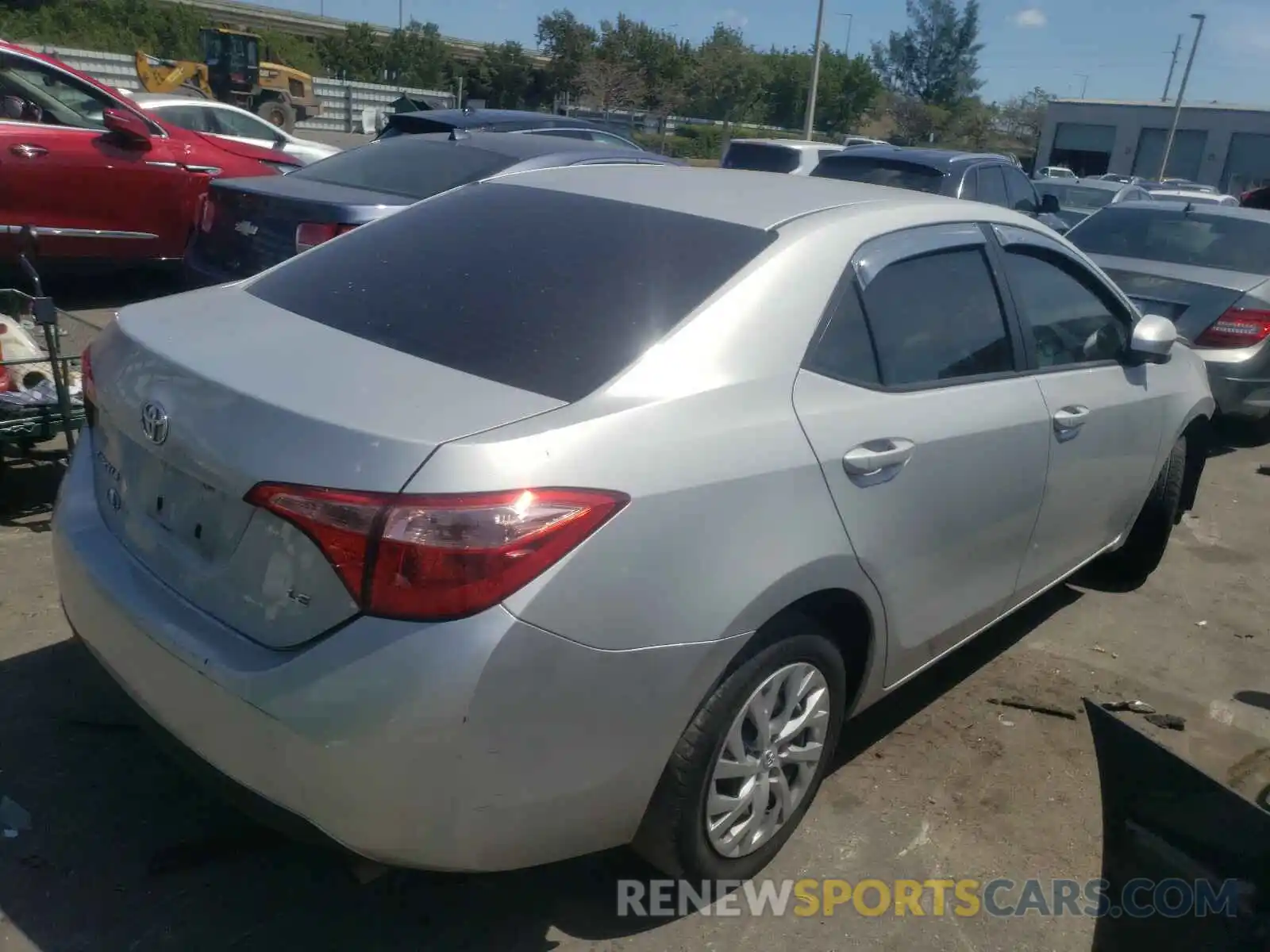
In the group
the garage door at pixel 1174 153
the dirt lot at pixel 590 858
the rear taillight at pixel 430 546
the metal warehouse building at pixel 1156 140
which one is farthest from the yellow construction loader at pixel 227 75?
the garage door at pixel 1174 153

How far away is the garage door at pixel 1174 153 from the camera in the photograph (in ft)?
179

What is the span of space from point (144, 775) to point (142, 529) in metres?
0.92

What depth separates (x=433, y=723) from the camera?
2.02 m

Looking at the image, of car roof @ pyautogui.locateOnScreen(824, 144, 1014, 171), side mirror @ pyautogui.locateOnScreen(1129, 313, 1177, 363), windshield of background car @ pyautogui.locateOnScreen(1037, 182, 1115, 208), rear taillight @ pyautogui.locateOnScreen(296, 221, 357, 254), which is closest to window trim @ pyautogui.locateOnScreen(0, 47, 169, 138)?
rear taillight @ pyautogui.locateOnScreen(296, 221, 357, 254)

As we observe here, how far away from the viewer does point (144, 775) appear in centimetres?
304

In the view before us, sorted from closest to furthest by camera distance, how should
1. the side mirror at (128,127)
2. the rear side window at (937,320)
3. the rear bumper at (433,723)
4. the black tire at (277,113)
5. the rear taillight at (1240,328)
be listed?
the rear bumper at (433,723), the rear side window at (937,320), the rear taillight at (1240,328), the side mirror at (128,127), the black tire at (277,113)

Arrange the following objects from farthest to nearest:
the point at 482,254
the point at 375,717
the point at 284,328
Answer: the point at 482,254 < the point at 284,328 < the point at 375,717

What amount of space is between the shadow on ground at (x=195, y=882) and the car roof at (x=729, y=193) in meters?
1.73

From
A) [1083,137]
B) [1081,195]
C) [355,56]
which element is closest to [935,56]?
[1083,137]

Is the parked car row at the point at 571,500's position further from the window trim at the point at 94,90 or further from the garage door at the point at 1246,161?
the garage door at the point at 1246,161

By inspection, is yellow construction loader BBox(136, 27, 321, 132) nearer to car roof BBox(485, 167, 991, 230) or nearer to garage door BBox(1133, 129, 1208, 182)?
car roof BBox(485, 167, 991, 230)

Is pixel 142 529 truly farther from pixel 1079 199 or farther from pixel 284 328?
pixel 1079 199

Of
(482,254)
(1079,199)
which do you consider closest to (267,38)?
(1079,199)

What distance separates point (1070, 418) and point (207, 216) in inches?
199
